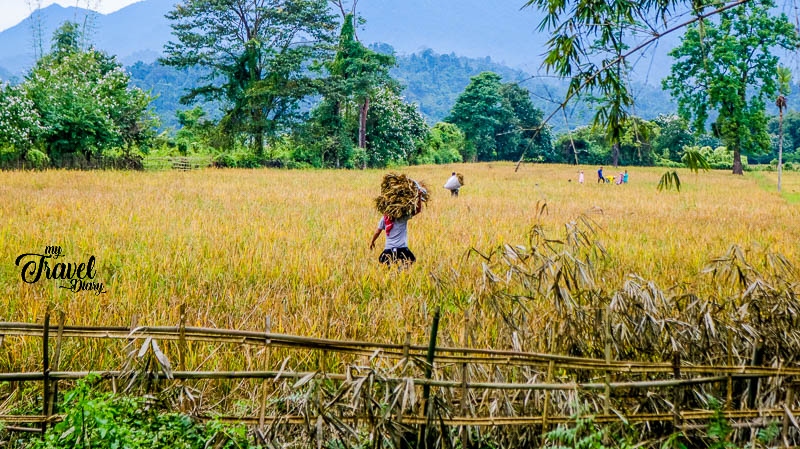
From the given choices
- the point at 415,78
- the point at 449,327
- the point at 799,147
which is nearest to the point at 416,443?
the point at 449,327

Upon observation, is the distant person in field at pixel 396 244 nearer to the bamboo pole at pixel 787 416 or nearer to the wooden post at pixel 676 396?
the wooden post at pixel 676 396

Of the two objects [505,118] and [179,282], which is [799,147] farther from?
[179,282]

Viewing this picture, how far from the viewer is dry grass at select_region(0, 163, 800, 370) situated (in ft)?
11.5

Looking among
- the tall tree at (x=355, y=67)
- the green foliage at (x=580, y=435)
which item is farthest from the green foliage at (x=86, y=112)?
the green foliage at (x=580, y=435)

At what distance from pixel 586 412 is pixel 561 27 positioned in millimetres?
2287

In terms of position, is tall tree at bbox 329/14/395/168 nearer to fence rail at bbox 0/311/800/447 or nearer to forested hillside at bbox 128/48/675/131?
fence rail at bbox 0/311/800/447

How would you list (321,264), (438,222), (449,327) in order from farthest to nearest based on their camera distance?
(438,222), (321,264), (449,327)

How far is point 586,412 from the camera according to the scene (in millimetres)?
→ 2133

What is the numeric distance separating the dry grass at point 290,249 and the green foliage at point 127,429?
0.76 meters

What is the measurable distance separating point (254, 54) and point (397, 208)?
27.6 meters

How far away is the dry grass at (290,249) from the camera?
3490 millimetres

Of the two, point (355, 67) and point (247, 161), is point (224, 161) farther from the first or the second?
point (355, 67)

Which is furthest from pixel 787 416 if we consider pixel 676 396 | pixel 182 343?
pixel 182 343

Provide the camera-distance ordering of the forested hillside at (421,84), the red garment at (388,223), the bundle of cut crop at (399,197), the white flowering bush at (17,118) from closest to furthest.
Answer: the bundle of cut crop at (399,197) → the red garment at (388,223) → the white flowering bush at (17,118) → the forested hillside at (421,84)
